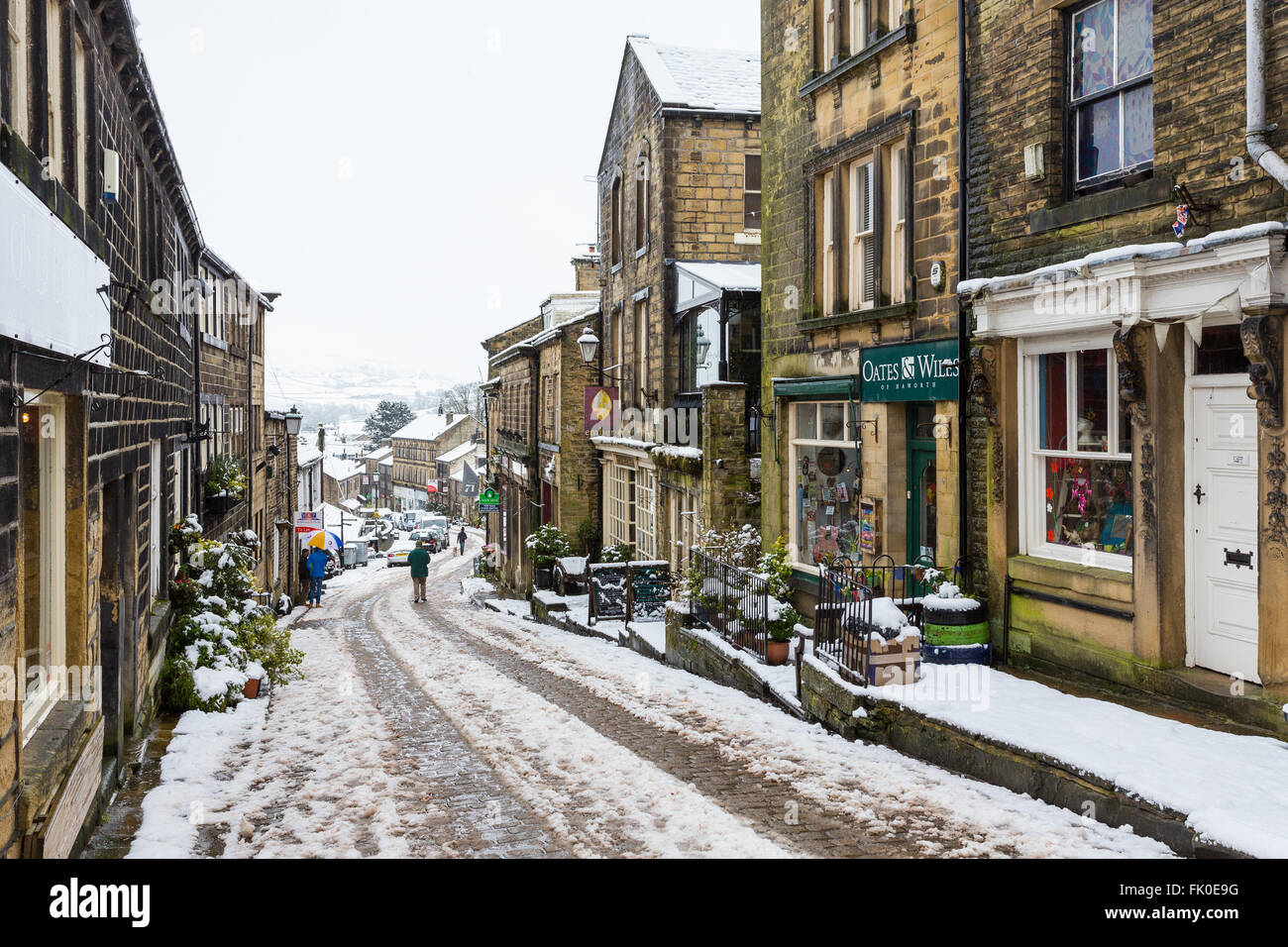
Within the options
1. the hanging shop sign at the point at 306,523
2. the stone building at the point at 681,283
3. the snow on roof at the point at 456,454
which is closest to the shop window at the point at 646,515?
the stone building at the point at 681,283

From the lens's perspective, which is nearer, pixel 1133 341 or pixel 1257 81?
pixel 1257 81

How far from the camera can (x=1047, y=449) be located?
30.6ft

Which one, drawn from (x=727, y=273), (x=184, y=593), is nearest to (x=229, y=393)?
(x=727, y=273)

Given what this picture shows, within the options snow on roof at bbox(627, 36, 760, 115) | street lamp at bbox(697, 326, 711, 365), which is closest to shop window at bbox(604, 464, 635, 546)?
street lamp at bbox(697, 326, 711, 365)

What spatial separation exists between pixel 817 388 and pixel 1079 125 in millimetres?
4633

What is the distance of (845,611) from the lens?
9453 mm

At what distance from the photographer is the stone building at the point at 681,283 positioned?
57.1 feet

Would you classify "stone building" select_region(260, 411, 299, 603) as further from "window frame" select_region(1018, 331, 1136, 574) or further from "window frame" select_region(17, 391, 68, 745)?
"window frame" select_region(1018, 331, 1136, 574)

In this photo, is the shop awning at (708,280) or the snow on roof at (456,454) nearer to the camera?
the shop awning at (708,280)

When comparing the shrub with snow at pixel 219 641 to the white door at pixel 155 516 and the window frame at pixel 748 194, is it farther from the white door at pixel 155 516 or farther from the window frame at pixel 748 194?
the window frame at pixel 748 194

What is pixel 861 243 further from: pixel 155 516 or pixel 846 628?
pixel 155 516

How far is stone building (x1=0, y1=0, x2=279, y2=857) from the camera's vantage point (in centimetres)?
452
